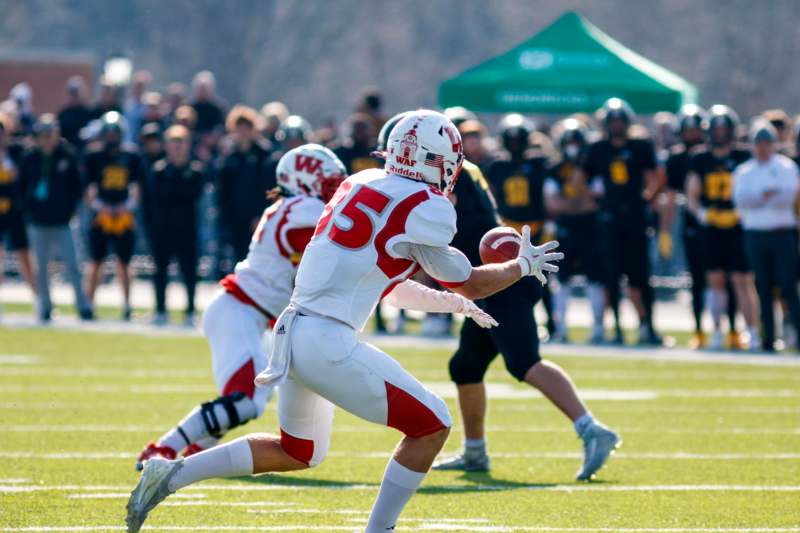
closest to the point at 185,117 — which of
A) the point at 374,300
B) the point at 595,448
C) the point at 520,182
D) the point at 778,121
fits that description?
the point at 520,182

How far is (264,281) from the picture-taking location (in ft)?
27.3

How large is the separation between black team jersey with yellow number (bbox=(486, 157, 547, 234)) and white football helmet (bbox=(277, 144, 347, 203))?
717 cm

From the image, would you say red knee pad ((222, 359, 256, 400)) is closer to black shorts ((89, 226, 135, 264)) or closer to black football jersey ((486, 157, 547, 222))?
black football jersey ((486, 157, 547, 222))

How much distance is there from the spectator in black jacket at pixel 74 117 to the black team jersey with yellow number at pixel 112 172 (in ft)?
10.5

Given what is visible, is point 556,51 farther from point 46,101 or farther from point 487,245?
point 46,101

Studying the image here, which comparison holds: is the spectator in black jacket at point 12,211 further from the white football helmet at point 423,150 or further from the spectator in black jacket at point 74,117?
the white football helmet at point 423,150

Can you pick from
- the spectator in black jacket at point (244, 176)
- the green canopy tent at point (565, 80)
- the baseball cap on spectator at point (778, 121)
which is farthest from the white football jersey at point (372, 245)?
the green canopy tent at point (565, 80)

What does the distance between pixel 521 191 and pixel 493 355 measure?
7088mm

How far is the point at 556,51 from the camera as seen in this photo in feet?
61.6

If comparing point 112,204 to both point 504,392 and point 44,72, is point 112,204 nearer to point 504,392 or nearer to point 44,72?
point 504,392

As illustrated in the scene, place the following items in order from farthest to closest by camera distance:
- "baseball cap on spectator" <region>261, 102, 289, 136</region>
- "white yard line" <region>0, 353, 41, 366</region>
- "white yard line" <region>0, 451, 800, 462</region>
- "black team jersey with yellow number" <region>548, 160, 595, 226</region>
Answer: "baseball cap on spectator" <region>261, 102, 289, 136</region>
"black team jersey with yellow number" <region>548, 160, 595, 226</region>
"white yard line" <region>0, 353, 41, 366</region>
"white yard line" <region>0, 451, 800, 462</region>

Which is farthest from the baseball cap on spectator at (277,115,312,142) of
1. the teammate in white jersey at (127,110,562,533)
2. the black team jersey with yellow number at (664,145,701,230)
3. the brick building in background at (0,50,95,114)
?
the brick building in background at (0,50,95,114)

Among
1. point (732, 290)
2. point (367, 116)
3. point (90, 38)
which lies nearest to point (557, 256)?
point (732, 290)

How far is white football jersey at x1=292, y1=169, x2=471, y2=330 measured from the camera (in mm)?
5871
